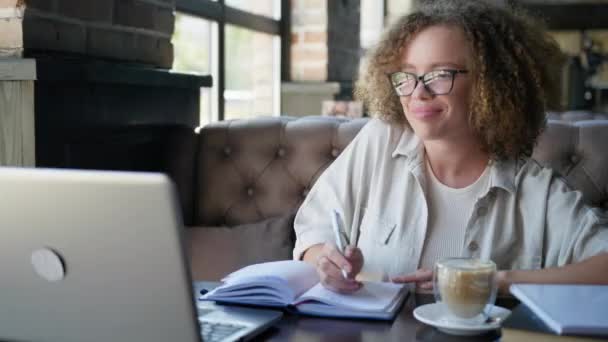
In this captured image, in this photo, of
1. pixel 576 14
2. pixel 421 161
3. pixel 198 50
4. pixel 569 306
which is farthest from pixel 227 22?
pixel 576 14

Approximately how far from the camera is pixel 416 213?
1731 mm

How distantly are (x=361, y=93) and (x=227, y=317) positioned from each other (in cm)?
92

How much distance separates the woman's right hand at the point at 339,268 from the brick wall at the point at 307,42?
312cm

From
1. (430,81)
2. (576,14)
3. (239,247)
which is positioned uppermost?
(576,14)

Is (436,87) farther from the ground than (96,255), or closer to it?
farther from the ground

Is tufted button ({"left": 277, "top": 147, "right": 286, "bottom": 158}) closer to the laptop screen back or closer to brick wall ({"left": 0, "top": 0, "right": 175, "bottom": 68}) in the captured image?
brick wall ({"left": 0, "top": 0, "right": 175, "bottom": 68})

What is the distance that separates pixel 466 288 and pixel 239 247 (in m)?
1.18

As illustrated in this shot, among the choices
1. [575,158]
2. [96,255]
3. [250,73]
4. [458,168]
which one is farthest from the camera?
[250,73]

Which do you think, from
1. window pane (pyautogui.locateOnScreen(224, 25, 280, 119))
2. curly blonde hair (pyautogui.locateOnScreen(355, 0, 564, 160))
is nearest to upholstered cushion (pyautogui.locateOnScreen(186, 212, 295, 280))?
curly blonde hair (pyautogui.locateOnScreen(355, 0, 564, 160))

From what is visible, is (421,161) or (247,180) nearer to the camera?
(421,161)

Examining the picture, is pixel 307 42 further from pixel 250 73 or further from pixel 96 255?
pixel 96 255

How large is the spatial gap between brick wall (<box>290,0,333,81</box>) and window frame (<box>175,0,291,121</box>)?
39mm

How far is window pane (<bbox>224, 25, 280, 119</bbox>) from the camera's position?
3.82 metres

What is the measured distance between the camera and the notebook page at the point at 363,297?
4.22 ft
